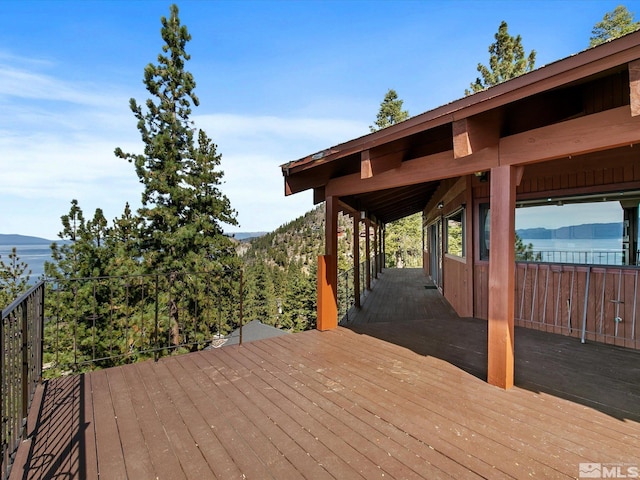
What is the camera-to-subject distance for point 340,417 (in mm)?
2406

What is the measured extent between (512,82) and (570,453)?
94.9 inches

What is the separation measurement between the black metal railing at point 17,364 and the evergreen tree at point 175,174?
12130 mm

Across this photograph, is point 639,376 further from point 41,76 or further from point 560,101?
point 41,76

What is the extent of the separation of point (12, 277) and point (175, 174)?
11.3 meters

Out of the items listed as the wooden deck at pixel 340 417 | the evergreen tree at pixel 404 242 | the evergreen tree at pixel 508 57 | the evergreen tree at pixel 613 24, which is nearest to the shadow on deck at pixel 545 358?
the wooden deck at pixel 340 417

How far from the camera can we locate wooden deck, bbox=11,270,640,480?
1890 mm

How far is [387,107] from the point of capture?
23.2 metres

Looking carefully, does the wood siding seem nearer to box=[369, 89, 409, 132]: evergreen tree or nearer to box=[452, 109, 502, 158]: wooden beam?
box=[452, 109, 502, 158]: wooden beam

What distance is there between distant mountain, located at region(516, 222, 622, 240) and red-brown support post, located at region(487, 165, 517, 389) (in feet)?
8.08

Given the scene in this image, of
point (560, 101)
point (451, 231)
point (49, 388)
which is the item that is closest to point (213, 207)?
point (451, 231)

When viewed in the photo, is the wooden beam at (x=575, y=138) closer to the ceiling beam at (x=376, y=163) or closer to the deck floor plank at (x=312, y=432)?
the ceiling beam at (x=376, y=163)

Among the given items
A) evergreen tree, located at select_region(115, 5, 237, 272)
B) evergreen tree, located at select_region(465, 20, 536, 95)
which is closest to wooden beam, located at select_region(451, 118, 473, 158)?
evergreen tree, located at select_region(115, 5, 237, 272)

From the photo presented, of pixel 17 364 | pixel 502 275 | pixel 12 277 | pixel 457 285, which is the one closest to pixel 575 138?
pixel 502 275

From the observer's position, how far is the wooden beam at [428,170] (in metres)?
2.98
